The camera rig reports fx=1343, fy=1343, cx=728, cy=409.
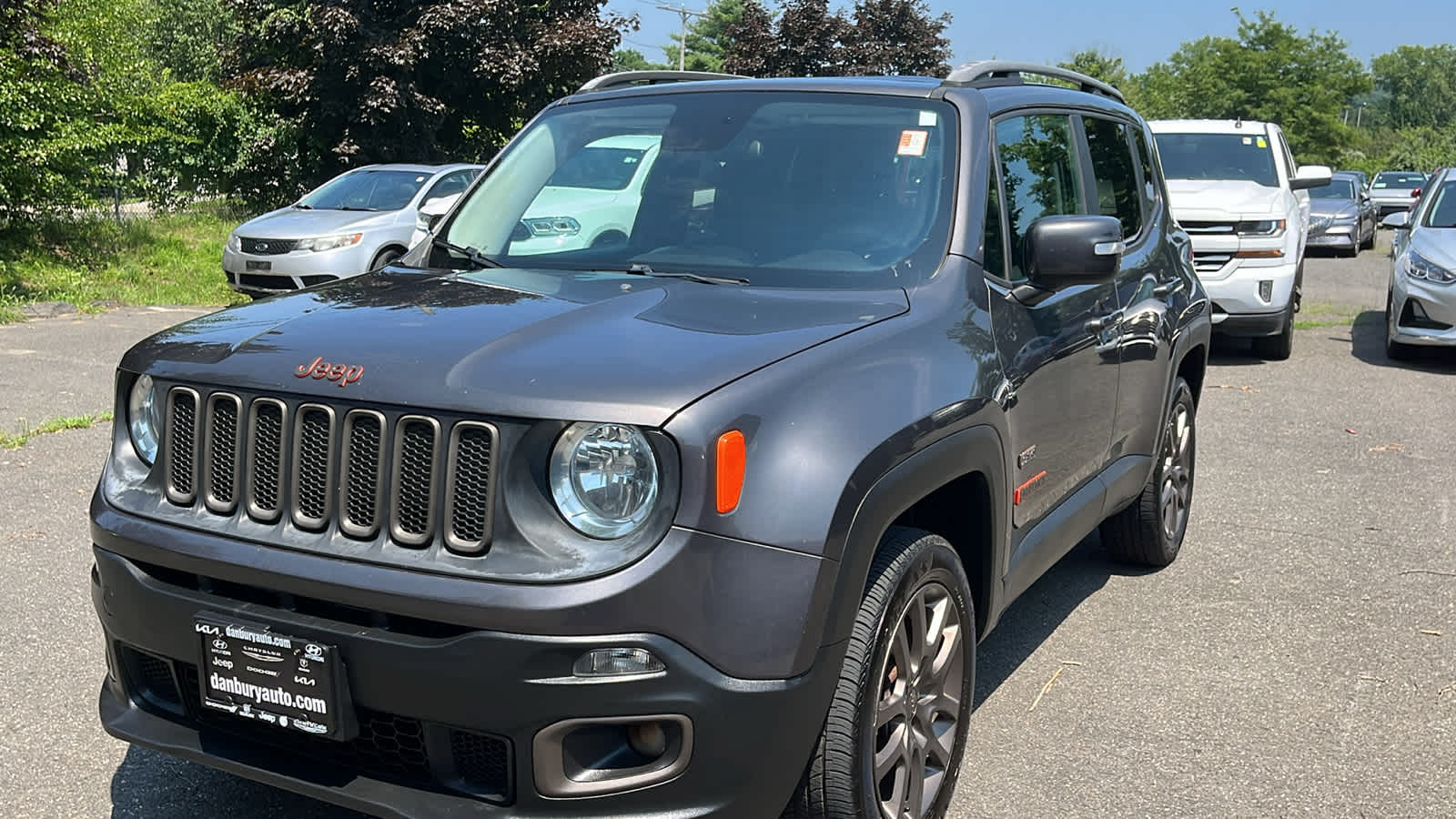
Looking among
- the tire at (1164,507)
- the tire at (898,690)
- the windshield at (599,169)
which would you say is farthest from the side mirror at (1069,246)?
the tire at (1164,507)

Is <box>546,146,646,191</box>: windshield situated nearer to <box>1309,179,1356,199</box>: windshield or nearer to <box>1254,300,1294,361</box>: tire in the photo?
<box>1254,300,1294,361</box>: tire

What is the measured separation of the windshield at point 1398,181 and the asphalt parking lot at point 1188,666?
29448mm

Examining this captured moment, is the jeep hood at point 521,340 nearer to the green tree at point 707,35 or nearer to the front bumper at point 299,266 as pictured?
the front bumper at point 299,266

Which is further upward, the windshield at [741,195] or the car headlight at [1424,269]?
the windshield at [741,195]

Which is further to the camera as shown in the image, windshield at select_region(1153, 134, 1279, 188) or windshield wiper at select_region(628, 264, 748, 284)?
windshield at select_region(1153, 134, 1279, 188)

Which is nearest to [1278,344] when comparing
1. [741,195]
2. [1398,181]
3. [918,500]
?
[741,195]

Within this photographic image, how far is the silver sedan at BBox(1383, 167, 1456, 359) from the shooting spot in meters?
10.9

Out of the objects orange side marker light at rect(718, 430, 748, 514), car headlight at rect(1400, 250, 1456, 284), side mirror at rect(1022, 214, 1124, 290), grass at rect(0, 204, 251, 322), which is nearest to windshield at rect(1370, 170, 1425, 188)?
car headlight at rect(1400, 250, 1456, 284)

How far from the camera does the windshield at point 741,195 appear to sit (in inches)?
143

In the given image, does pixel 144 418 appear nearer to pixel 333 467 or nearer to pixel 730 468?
pixel 333 467

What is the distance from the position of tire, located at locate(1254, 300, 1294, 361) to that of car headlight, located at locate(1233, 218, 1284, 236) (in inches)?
26.0

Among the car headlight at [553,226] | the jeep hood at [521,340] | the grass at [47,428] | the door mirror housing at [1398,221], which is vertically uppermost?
the car headlight at [553,226]

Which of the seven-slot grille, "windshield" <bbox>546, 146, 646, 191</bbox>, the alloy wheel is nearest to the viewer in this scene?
the seven-slot grille

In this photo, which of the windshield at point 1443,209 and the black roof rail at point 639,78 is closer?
the black roof rail at point 639,78
